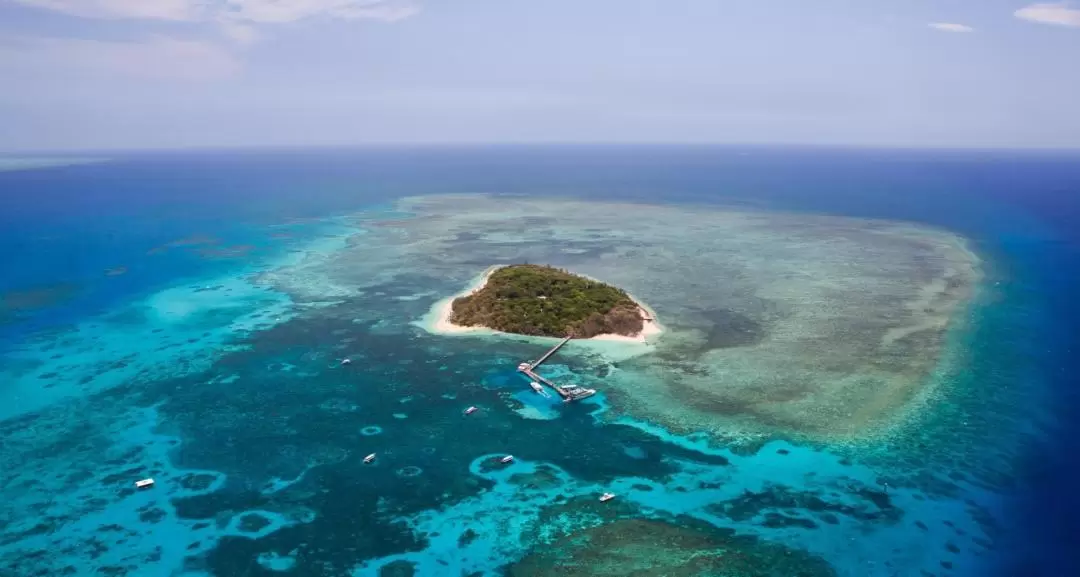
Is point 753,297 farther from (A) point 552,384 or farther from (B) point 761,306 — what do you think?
(A) point 552,384

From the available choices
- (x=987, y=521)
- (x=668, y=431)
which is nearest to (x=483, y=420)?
(x=668, y=431)

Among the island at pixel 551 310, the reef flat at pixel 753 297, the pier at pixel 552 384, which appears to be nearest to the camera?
the reef flat at pixel 753 297

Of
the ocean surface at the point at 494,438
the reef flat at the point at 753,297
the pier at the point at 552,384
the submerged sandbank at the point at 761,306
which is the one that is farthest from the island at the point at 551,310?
the pier at the point at 552,384

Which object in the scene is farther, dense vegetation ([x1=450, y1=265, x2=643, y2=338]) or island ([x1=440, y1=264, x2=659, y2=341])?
dense vegetation ([x1=450, y1=265, x2=643, y2=338])

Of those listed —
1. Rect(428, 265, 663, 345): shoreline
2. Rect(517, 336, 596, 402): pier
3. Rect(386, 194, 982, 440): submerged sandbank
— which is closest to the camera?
Rect(386, 194, 982, 440): submerged sandbank

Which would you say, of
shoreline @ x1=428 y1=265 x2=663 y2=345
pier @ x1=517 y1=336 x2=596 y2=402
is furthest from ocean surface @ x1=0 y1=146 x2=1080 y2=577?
shoreline @ x1=428 y1=265 x2=663 y2=345

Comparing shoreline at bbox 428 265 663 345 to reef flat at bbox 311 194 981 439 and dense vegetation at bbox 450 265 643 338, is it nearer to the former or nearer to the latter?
dense vegetation at bbox 450 265 643 338

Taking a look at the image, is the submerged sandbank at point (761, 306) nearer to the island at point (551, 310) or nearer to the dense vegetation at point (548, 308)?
the island at point (551, 310)

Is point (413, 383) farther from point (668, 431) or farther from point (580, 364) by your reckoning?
point (668, 431)
